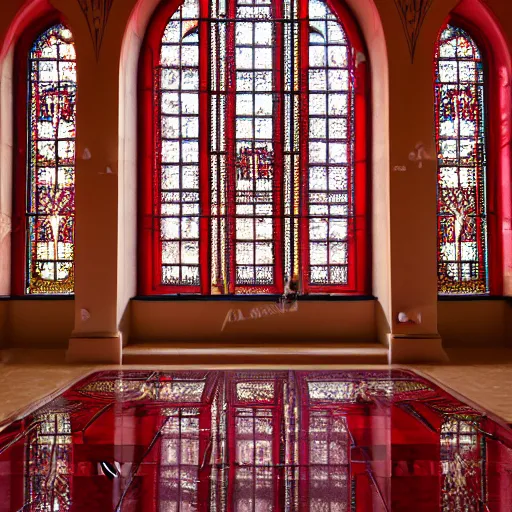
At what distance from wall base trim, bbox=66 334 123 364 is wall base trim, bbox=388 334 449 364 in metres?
2.77

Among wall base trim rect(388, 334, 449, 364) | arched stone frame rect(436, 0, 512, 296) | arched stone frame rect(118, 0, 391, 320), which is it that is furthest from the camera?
arched stone frame rect(436, 0, 512, 296)

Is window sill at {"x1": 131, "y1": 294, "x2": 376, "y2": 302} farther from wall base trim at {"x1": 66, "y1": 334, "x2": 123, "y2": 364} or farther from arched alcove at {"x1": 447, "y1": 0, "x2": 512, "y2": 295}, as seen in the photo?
arched alcove at {"x1": 447, "y1": 0, "x2": 512, "y2": 295}

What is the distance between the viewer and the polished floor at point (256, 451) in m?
2.41

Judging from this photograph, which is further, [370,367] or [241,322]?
[241,322]

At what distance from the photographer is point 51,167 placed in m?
6.79

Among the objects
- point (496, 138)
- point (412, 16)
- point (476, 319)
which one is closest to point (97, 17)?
point (412, 16)

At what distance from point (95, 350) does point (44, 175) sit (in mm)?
2278

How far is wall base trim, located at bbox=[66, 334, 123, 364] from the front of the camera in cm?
584

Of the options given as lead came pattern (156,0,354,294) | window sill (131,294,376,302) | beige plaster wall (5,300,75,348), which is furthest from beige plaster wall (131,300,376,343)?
beige plaster wall (5,300,75,348)

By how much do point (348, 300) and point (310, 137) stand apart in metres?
1.97

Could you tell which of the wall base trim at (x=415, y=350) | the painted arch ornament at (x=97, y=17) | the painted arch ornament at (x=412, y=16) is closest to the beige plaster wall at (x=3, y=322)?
the painted arch ornament at (x=97, y=17)

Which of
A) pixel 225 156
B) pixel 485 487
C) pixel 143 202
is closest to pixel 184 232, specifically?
pixel 143 202

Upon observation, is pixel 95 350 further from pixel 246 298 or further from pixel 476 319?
pixel 476 319

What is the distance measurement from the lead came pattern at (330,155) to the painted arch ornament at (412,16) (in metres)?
0.92
